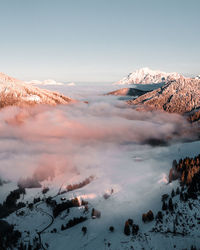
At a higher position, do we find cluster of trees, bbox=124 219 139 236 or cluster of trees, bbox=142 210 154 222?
cluster of trees, bbox=142 210 154 222

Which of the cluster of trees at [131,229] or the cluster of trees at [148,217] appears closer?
the cluster of trees at [131,229]

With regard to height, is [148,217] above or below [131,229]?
above

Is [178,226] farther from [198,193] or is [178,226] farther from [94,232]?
[94,232]

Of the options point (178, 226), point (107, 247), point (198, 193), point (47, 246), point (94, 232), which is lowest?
point (47, 246)

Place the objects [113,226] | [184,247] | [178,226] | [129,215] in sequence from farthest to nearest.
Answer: [129,215]
[113,226]
[178,226]
[184,247]

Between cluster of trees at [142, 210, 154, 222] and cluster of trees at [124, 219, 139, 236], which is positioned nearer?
cluster of trees at [124, 219, 139, 236]

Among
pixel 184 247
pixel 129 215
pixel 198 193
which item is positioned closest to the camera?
pixel 184 247

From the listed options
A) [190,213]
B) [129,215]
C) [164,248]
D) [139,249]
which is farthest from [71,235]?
[190,213]

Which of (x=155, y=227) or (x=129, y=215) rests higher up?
(x=155, y=227)

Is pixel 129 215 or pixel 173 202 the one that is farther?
pixel 129 215

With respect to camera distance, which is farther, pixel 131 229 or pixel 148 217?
pixel 148 217

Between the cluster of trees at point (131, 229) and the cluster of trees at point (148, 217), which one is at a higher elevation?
the cluster of trees at point (148, 217)
